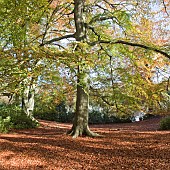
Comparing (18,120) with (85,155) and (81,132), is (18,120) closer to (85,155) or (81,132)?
(81,132)

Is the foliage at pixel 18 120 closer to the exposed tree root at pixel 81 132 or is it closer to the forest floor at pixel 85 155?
the exposed tree root at pixel 81 132

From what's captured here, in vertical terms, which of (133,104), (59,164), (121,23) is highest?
(121,23)

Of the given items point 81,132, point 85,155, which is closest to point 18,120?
point 81,132

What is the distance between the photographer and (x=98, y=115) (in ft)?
59.5

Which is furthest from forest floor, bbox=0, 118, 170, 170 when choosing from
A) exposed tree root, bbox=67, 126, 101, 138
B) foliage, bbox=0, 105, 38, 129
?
foliage, bbox=0, 105, 38, 129

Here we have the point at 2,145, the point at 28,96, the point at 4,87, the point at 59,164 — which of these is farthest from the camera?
the point at 28,96

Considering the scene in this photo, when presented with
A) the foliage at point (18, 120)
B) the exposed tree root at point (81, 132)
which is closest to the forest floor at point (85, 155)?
the exposed tree root at point (81, 132)

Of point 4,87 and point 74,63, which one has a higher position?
point 74,63

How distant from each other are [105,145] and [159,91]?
2.51m

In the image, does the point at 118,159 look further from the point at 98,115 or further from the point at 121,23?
the point at 98,115

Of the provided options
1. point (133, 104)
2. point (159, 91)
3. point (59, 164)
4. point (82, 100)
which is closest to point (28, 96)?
point (82, 100)

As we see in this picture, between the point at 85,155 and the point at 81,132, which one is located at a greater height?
the point at 81,132

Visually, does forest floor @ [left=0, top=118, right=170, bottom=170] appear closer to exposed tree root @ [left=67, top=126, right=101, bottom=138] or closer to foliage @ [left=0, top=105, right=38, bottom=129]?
exposed tree root @ [left=67, top=126, right=101, bottom=138]

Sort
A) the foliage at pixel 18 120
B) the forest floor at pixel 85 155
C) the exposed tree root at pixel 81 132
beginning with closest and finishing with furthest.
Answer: the forest floor at pixel 85 155 → the exposed tree root at pixel 81 132 → the foliage at pixel 18 120
